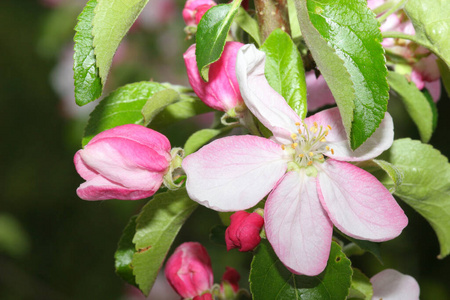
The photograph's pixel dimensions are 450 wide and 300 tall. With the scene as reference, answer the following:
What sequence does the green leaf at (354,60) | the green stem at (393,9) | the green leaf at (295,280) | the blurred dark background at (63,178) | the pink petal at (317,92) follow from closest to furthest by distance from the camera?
the green leaf at (354,60), the green leaf at (295,280), the green stem at (393,9), the pink petal at (317,92), the blurred dark background at (63,178)

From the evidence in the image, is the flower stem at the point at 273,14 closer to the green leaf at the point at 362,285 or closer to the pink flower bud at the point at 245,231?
the pink flower bud at the point at 245,231

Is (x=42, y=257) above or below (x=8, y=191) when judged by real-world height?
below

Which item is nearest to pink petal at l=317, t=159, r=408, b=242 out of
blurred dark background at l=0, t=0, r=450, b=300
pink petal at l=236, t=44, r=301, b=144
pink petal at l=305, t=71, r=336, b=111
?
pink petal at l=236, t=44, r=301, b=144

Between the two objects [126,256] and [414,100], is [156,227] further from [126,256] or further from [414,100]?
[414,100]

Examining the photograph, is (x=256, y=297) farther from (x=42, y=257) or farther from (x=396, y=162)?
(x=42, y=257)

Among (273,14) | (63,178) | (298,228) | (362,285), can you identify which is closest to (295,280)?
(298,228)

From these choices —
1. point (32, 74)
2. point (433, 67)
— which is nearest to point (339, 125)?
point (433, 67)

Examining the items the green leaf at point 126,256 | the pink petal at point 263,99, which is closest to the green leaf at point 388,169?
the pink petal at point 263,99
